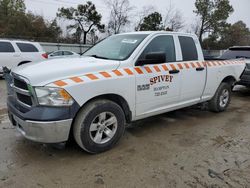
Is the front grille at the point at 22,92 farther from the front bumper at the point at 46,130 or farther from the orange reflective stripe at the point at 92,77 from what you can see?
the orange reflective stripe at the point at 92,77

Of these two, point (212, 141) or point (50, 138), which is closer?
point (50, 138)

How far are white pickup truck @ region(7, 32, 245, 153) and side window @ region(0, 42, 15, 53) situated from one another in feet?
23.0

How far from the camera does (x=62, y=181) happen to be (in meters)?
2.38

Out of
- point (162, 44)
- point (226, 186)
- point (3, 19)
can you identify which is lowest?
point (226, 186)

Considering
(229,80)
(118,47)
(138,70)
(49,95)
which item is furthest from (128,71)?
(229,80)

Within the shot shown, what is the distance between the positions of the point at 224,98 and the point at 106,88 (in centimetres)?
368

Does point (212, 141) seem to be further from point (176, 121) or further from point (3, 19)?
point (3, 19)

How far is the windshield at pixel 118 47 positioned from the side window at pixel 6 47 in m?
7.01

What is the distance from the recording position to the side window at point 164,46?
11.4ft

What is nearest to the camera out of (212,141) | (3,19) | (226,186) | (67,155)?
(226,186)

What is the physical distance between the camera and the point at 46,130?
2.45 metres

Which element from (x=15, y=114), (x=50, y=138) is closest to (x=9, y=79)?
(x=15, y=114)

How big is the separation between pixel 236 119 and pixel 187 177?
113 inches

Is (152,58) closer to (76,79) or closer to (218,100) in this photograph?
(76,79)
